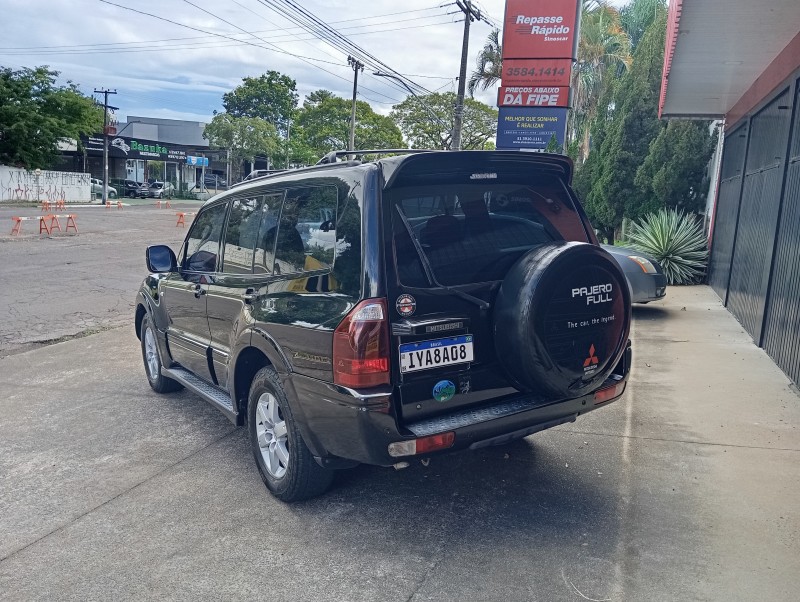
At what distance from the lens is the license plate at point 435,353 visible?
11.2 ft

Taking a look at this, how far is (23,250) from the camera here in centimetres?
1827

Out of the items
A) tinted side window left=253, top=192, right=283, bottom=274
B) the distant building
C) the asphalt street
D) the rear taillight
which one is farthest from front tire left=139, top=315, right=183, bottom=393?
the distant building

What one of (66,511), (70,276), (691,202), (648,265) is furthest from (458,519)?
(691,202)

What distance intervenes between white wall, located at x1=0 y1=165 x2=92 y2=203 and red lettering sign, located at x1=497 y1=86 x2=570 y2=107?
36.5m

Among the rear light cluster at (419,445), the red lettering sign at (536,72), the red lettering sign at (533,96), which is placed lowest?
the rear light cluster at (419,445)

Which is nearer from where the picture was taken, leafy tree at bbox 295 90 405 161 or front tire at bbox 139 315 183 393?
front tire at bbox 139 315 183 393

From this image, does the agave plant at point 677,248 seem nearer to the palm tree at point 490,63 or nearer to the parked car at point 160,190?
the palm tree at point 490,63

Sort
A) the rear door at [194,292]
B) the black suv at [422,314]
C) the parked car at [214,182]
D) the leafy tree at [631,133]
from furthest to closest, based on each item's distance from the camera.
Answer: the parked car at [214,182] → the leafy tree at [631,133] → the rear door at [194,292] → the black suv at [422,314]

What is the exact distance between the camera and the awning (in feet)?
23.0

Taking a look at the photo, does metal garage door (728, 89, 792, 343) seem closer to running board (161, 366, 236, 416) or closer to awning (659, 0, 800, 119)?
awning (659, 0, 800, 119)

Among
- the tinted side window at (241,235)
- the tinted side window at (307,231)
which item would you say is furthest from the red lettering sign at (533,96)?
the tinted side window at (307,231)

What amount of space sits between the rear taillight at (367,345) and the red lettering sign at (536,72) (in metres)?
15.4

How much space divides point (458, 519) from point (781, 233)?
5.79 m

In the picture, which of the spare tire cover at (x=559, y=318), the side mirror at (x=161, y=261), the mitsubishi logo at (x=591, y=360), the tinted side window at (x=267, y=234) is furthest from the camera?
the side mirror at (x=161, y=261)
